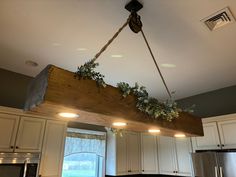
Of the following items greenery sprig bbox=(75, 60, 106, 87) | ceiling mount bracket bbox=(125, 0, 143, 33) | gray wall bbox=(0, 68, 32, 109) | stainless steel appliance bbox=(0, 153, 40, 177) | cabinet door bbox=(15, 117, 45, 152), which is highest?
ceiling mount bracket bbox=(125, 0, 143, 33)

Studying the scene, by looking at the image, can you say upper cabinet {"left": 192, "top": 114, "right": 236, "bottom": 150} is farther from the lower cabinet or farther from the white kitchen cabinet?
the white kitchen cabinet

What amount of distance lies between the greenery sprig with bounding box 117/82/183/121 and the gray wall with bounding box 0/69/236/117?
Result: 89.0 inches

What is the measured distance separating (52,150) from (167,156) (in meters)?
2.18

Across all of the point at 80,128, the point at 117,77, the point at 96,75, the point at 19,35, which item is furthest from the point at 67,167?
the point at 96,75

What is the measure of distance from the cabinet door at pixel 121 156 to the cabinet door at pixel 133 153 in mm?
109

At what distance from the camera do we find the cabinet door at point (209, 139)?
3.06m

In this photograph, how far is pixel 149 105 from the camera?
1.51 metres

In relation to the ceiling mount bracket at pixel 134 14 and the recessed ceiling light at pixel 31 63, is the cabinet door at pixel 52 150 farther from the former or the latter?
the ceiling mount bracket at pixel 134 14

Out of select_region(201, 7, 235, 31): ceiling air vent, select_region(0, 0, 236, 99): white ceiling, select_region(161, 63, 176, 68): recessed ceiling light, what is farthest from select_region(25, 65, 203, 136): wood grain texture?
select_region(161, 63, 176, 68): recessed ceiling light

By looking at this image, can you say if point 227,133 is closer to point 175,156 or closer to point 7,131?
point 175,156

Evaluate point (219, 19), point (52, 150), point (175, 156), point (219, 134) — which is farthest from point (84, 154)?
point (219, 19)

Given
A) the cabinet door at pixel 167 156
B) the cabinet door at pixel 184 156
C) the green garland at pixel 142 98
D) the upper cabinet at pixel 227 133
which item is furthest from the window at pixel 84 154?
the green garland at pixel 142 98

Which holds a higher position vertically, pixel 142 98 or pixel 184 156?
pixel 142 98

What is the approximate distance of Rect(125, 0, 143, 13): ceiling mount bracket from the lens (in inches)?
67.6
